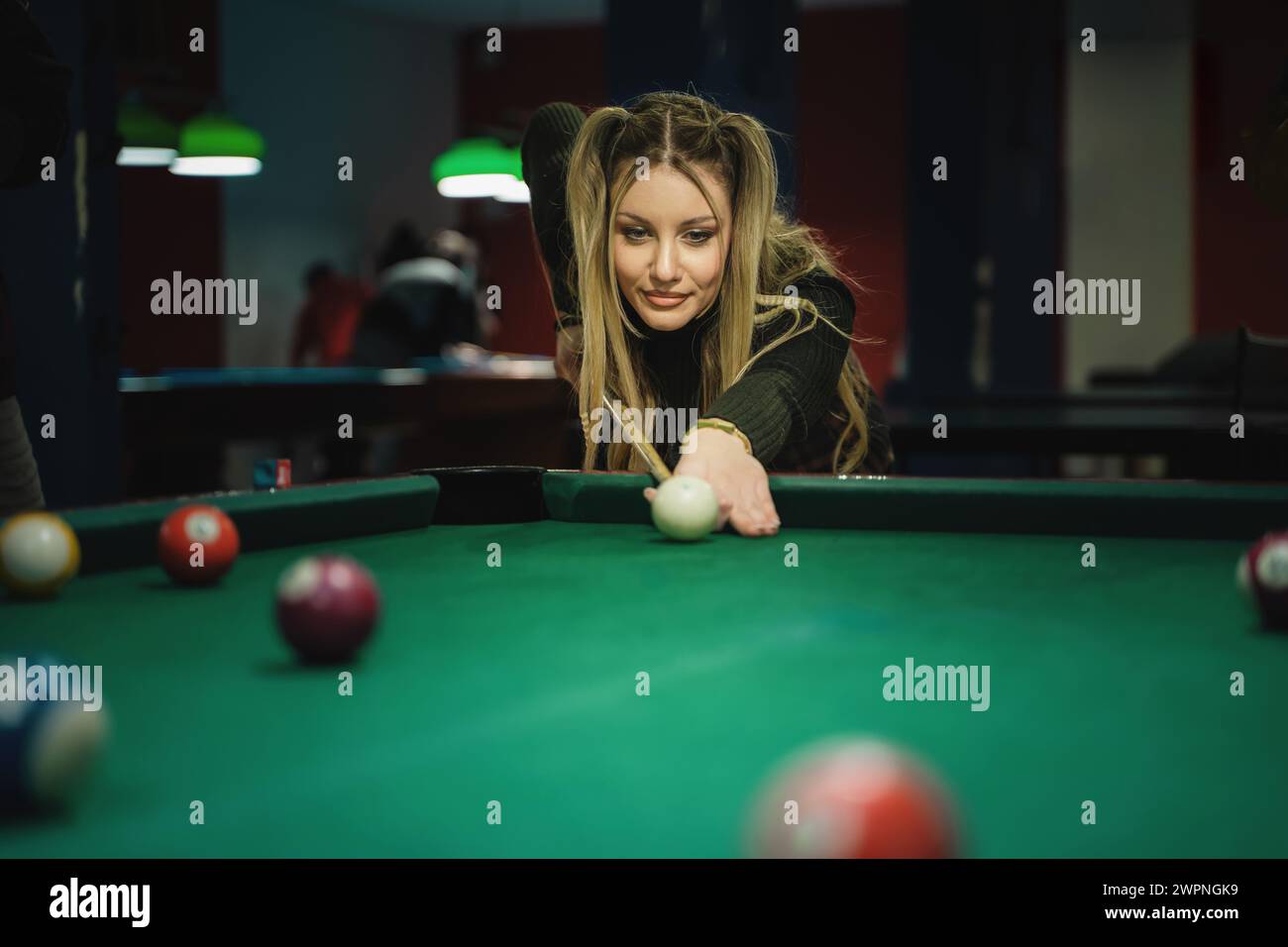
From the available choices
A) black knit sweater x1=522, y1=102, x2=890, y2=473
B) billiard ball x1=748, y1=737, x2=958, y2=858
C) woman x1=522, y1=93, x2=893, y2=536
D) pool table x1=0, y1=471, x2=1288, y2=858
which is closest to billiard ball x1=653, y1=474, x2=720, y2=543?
pool table x1=0, y1=471, x2=1288, y2=858

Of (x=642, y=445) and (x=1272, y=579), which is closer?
(x=1272, y=579)

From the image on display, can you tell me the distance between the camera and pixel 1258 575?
1558mm

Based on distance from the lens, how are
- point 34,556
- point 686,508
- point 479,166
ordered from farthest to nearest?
point 479,166, point 686,508, point 34,556

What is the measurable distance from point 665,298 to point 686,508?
0.92m

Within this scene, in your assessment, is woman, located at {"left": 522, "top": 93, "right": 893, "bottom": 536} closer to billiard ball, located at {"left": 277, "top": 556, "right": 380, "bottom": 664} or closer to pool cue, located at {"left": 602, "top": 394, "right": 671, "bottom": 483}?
pool cue, located at {"left": 602, "top": 394, "right": 671, "bottom": 483}

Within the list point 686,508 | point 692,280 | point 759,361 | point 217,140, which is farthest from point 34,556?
point 217,140

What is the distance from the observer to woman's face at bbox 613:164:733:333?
290cm

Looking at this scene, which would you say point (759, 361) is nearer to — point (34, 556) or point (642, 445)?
point (642, 445)

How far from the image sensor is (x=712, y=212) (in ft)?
9.58

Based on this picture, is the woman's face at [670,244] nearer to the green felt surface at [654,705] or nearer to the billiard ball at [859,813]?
the green felt surface at [654,705]

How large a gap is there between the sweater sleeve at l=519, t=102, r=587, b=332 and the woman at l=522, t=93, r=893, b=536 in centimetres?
10

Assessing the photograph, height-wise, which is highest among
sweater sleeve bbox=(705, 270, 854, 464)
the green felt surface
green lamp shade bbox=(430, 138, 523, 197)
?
green lamp shade bbox=(430, 138, 523, 197)
